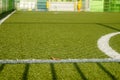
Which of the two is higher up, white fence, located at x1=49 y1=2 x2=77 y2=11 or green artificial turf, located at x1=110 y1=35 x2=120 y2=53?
white fence, located at x1=49 y1=2 x2=77 y2=11

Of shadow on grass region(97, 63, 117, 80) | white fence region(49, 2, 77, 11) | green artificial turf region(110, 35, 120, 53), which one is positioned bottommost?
shadow on grass region(97, 63, 117, 80)

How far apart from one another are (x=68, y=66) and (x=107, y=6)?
25.5 m

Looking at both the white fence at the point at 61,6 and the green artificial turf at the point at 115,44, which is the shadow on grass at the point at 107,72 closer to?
the green artificial turf at the point at 115,44

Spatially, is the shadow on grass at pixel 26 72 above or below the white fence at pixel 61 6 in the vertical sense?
below

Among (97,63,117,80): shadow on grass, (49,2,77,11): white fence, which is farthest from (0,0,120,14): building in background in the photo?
(97,63,117,80): shadow on grass

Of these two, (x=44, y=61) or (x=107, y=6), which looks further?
(x=107, y=6)

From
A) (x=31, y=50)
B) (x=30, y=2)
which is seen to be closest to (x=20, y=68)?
(x=31, y=50)

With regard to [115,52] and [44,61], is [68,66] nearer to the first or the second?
[44,61]

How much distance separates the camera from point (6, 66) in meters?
3.10

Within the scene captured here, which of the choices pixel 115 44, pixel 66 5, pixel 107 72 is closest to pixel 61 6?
pixel 66 5

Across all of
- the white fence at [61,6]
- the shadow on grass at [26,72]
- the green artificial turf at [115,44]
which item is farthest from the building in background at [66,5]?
the shadow on grass at [26,72]

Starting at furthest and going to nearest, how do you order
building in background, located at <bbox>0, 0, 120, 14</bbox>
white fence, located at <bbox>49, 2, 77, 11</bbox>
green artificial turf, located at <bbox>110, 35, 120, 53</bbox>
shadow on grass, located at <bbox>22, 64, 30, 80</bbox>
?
white fence, located at <bbox>49, 2, 77, 11</bbox> → building in background, located at <bbox>0, 0, 120, 14</bbox> → green artificial turf, located at <bbox>110, 35, 120, 53</bbox> → shadow on grass, located at <bbox>22, 64, 30, 80</bbox>

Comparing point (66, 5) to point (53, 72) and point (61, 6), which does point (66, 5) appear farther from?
point (53, 72)

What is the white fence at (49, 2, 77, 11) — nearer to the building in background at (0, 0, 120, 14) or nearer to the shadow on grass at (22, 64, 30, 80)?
the building in background at (0, 0, 120, 14)
